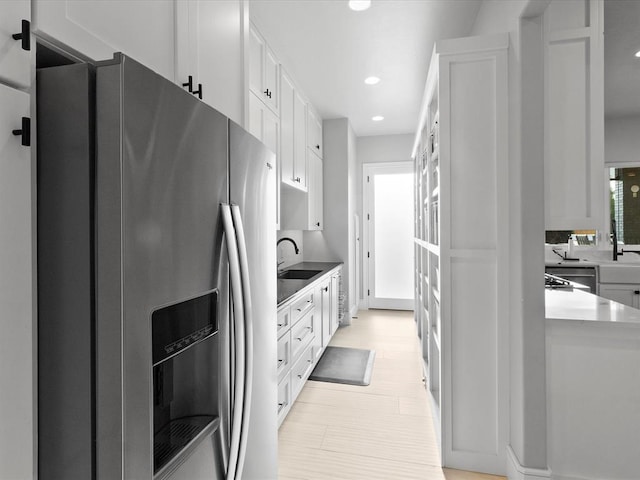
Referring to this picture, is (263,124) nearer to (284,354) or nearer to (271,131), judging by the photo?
(271,131)

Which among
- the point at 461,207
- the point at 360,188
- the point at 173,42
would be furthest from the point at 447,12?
the point at 360,188

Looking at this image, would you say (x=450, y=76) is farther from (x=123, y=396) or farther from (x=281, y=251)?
(x=281, y=251)

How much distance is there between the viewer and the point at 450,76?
6.01 ft

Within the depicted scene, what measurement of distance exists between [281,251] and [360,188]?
7.40ft

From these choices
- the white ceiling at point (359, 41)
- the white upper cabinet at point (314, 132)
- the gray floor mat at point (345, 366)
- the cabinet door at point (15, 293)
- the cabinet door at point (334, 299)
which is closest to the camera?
the cabinet door at point (15, 293)

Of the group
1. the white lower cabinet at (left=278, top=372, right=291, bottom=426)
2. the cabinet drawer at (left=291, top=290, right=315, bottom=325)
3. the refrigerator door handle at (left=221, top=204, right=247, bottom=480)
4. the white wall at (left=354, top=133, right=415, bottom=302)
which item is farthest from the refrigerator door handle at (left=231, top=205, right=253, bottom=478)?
the white wall at (left=354, top=133, right=415, bottom=302)

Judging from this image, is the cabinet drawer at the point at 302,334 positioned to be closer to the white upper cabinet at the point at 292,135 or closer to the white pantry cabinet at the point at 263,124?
the white pantry cabinet at the point at 263,124

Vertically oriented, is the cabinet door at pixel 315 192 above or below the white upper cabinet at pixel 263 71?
below

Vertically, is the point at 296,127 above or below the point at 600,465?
above

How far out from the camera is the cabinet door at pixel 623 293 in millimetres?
3633

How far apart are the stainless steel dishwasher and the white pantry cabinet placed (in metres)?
3.16

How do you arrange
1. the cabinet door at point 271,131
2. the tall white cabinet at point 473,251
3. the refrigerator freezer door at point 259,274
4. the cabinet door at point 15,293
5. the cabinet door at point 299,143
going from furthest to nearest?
the cabinet door at point 299,143, the cabinet door at point 271,131, the tall white cabinet at point 473,251, the refrigerator freezer door at point 259,274, the cabinet door at point 15,293

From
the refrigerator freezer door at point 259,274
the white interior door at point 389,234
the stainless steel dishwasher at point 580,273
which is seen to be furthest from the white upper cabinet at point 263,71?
the stainless steel dishwasher at point 580,273

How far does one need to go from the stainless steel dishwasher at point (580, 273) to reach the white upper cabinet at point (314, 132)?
3.00 metres
